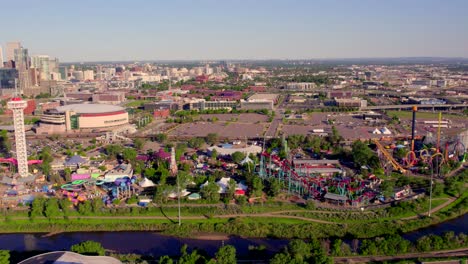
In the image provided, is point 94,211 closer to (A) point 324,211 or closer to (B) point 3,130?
(A) point 324,211

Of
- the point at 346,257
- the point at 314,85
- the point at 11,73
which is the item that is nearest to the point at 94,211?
the point at 346,257

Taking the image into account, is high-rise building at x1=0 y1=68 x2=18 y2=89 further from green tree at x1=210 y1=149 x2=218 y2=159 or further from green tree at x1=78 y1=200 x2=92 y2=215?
green tree at x1=78 y1=200 x2=92 y2=215

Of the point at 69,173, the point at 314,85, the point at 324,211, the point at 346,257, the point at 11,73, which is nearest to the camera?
the point at 346,257

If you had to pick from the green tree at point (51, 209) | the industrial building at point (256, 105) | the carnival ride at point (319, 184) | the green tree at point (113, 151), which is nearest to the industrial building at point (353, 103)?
the industrial building at point (256, 105)

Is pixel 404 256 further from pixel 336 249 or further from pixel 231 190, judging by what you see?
pixel 231 190

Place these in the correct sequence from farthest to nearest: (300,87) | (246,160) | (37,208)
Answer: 1. (300,87)
2. (246,160)
3. (37,208)

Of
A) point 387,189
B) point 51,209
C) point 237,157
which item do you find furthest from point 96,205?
point 387,189
